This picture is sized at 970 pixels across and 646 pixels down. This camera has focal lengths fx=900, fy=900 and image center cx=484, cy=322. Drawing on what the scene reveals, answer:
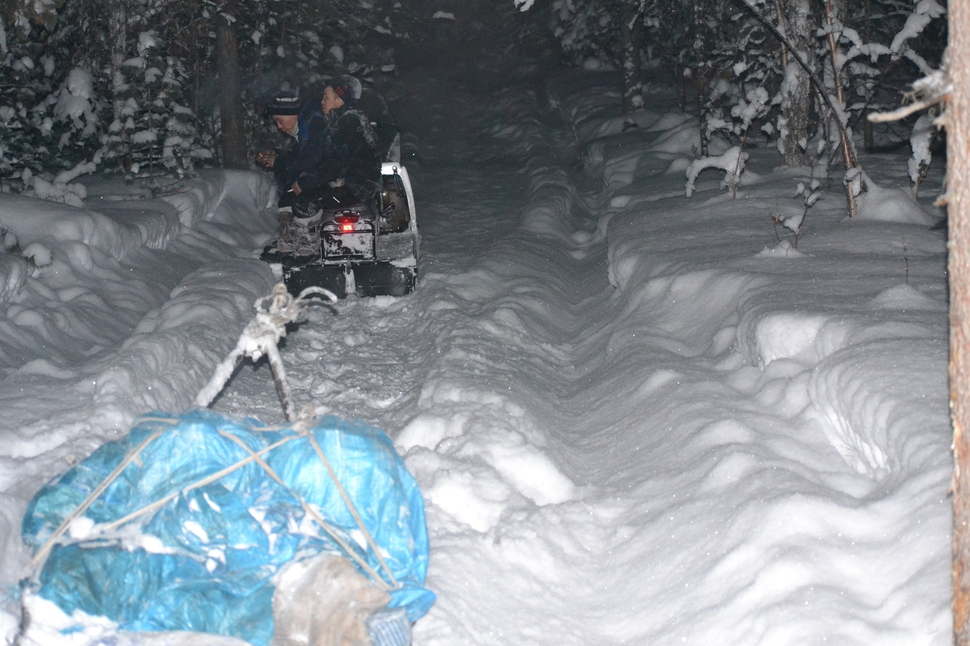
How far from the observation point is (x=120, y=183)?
1320 cm

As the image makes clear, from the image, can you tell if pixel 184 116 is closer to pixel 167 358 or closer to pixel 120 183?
pixel 120 183

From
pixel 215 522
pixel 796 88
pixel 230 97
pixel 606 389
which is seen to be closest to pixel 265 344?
pixel 215 522

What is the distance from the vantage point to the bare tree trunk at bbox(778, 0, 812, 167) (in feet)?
34.1

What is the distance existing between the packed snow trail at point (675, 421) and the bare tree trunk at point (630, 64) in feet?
29.7

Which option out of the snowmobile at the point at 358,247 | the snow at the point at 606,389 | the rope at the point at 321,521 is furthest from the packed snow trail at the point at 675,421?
the rope at the point at 321,521

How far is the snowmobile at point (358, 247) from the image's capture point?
8.66m

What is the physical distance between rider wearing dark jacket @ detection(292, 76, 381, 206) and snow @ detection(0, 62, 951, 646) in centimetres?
121

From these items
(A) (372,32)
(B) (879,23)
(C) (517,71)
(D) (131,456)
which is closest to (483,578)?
(D) (131,456)

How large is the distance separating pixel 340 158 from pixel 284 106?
119 centimetres

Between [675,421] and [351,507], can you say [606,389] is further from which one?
[351,507]

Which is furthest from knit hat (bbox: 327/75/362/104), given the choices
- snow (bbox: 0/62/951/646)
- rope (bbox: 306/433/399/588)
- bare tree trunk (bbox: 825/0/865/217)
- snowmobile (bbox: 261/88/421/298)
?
rope (bbox: 306/433/399/588)

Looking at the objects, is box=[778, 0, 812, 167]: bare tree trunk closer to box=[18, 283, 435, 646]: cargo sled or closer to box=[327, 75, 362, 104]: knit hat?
box=[327, 75, 362, 104]: knit hat

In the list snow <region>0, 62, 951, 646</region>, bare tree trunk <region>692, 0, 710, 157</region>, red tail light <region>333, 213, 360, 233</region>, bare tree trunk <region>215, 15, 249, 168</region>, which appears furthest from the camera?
bare tree trunk <region>215, 15, 249, 168</region>

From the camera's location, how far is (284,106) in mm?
9594
